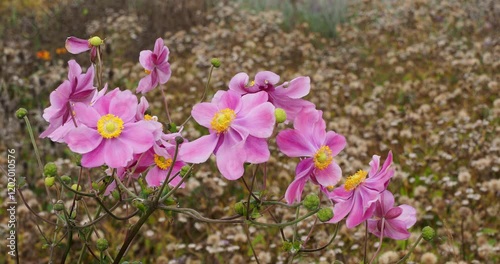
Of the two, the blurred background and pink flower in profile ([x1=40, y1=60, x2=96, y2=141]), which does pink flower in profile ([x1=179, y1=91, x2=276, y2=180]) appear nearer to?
pink flower in profile ([x1=40, y1=60, x2=96, y2=141])

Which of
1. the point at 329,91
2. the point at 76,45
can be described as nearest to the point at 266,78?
the point at 76,45

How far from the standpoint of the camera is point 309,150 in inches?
52.9

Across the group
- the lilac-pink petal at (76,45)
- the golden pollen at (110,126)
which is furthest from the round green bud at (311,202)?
the lilac-pink petal at (76,45)

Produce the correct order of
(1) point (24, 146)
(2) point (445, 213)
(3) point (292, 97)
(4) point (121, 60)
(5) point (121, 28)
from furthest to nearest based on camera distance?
(5) point (121, 28)
(4) point (121, 60)
(1) point (24, 146)
(2) point (445, 213)
(3) point (292, 97)

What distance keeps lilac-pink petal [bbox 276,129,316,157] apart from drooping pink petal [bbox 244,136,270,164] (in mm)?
87

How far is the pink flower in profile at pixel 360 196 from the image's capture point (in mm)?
1364

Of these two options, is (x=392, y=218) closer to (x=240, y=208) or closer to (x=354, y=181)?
(x=354, y=181)

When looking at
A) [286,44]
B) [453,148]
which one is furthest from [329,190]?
[286,44]

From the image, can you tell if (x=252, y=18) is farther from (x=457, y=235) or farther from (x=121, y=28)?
(x=457, y=235)

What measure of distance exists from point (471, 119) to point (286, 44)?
2.45m

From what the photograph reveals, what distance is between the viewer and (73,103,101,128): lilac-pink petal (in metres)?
1.28

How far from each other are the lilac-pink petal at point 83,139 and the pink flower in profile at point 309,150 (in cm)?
34

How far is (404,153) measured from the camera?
14.2 ft

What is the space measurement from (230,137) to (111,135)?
21 centimetres
